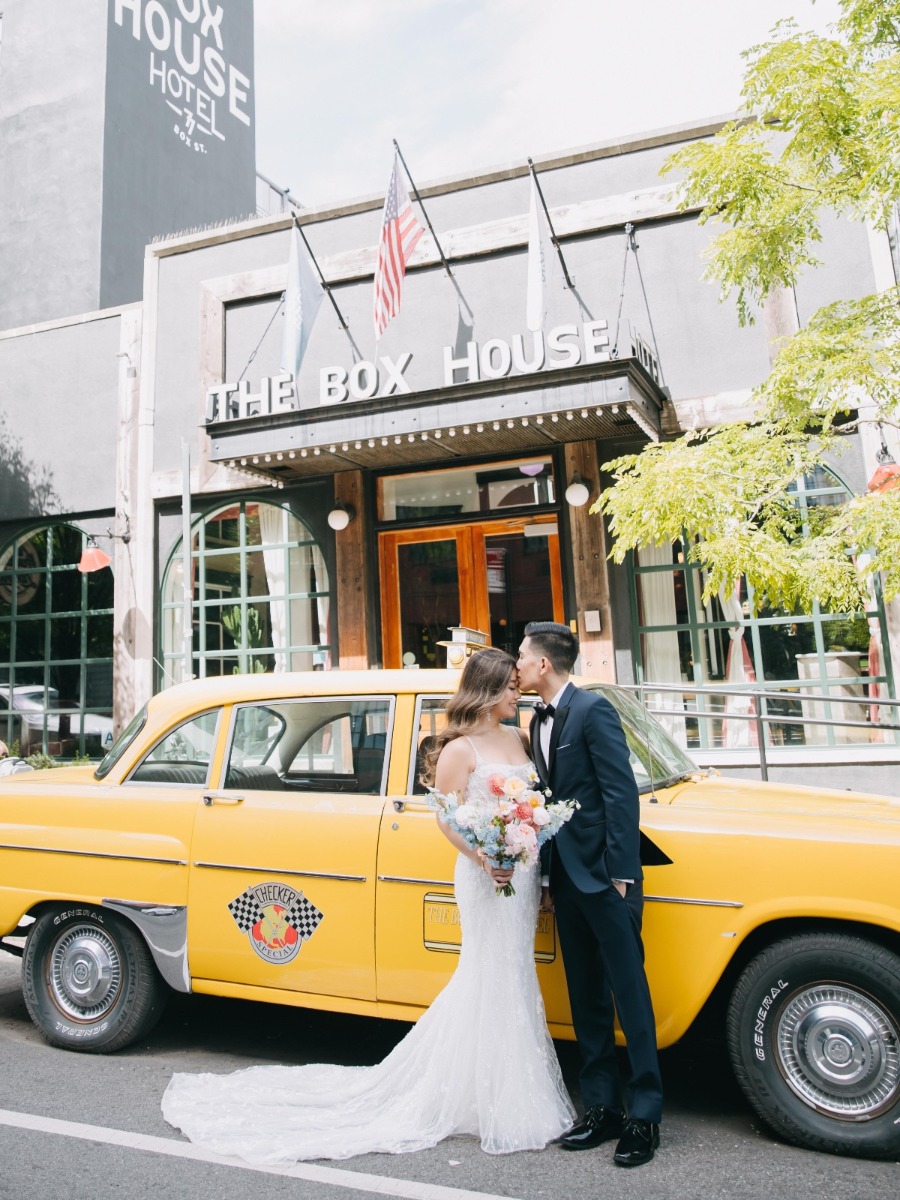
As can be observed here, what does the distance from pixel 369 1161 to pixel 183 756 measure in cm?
210

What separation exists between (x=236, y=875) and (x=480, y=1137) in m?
1.54

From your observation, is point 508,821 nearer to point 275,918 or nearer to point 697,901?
point 697,901

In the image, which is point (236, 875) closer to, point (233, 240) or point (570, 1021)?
point (570, 1021)

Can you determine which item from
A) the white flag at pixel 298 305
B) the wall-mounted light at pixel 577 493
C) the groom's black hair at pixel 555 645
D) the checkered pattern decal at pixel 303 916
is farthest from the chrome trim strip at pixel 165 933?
the white flag at pixel 298 305

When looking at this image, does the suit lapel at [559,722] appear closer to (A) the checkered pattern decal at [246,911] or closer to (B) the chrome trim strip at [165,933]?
(A) the checkered pattern decal at [246,911]

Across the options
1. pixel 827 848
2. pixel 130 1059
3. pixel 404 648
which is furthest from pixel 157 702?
pixel 404 648

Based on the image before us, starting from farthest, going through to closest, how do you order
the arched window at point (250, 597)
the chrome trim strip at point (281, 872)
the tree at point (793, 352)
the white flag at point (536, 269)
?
1. the arched window at point (250, 597)
2. the white flag at point (536, 269)
3. the tree at point (793, 352)
4. the chrome trim strip at point (281, 872)

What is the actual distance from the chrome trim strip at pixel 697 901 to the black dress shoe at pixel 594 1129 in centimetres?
78

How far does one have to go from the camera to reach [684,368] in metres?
10.6

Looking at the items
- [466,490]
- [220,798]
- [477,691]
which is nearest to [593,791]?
[477,691]

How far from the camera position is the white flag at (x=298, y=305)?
11.0 meters

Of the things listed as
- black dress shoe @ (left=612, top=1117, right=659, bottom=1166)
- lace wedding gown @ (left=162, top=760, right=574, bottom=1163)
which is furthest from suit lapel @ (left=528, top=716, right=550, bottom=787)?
black dress shoe @ (left=612, top=1117, right=659, bottom=1166)

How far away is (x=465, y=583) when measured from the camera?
11.4m

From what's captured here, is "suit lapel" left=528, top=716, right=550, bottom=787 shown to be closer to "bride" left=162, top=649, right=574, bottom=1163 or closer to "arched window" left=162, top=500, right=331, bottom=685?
"bride" left=162, top=649, right=574, bottom=1163
